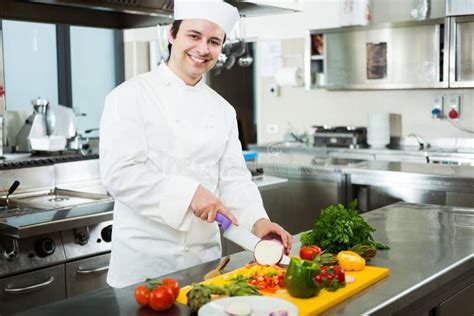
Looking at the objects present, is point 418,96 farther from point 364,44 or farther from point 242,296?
point 242,296

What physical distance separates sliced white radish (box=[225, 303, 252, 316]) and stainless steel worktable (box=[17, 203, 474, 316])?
178 mm

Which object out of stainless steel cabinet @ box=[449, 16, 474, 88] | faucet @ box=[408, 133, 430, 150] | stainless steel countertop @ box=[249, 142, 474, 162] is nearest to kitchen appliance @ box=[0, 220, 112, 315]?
stainless steel countertop @ box=[249, 142, 474, 162]

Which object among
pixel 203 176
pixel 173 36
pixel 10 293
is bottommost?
pixel 10 293

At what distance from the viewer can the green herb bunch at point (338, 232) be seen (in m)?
2.40

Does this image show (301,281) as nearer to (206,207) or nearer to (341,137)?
(206,207)

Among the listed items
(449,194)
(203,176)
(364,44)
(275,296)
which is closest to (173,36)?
(203,176)

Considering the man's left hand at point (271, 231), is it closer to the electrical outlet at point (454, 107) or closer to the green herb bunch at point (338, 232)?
the green herb bunch at point (338, 232)

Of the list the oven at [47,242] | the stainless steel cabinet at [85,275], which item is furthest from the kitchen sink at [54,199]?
the stainless steel cabinet at [85,275]

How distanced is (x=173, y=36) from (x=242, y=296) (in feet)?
Answer: 3.81

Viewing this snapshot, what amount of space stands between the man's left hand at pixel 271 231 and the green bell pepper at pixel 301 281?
0.37 meters

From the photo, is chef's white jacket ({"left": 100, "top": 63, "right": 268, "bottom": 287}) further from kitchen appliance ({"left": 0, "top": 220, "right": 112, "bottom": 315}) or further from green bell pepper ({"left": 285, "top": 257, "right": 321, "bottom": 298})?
kitchen appliance ({"left": 0, "top": 220, "right": 112, "bottom": 315})

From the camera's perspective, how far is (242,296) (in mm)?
1841

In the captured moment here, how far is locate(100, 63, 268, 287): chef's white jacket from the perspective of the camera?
2414mm

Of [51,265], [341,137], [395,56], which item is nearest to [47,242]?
[51,265]
